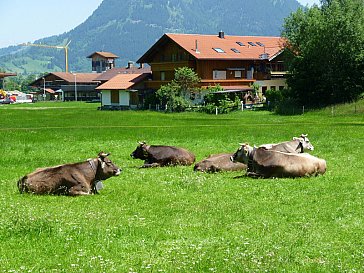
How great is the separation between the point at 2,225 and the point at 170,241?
3.39 metres

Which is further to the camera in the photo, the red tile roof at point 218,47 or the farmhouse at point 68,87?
the farmhouse at point 68,87

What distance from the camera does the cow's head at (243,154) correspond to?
19.6 m

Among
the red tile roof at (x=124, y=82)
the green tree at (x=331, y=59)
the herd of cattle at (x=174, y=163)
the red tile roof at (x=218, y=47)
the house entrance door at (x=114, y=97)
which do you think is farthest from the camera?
the house entrance door at (x=114, y=97)

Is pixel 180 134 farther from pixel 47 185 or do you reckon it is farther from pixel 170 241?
pixel 170 241

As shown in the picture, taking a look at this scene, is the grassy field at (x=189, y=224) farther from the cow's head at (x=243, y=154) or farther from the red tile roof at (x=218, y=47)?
the red tile roof at (x=218, y=47)

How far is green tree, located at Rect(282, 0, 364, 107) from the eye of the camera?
6244cm

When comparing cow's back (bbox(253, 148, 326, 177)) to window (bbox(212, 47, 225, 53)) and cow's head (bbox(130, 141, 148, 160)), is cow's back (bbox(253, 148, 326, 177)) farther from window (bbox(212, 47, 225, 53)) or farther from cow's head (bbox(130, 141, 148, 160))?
window (bbox(212, 47, 225, 53))

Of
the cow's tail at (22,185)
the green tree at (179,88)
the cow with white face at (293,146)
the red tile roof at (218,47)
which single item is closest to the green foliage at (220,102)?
the green tree at (179,88)

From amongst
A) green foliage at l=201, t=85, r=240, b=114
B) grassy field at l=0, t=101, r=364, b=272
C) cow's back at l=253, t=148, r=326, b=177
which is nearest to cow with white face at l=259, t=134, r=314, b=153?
grassy field at l=0, t=101, r=364, b=272

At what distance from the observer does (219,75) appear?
3433 inches

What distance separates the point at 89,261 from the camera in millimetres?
9414

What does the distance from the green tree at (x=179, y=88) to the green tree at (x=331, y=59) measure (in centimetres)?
1719

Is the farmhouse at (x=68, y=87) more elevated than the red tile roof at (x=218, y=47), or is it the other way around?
the red tile roof at (x=218, y=47)

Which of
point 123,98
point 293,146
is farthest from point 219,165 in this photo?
point 123,98
